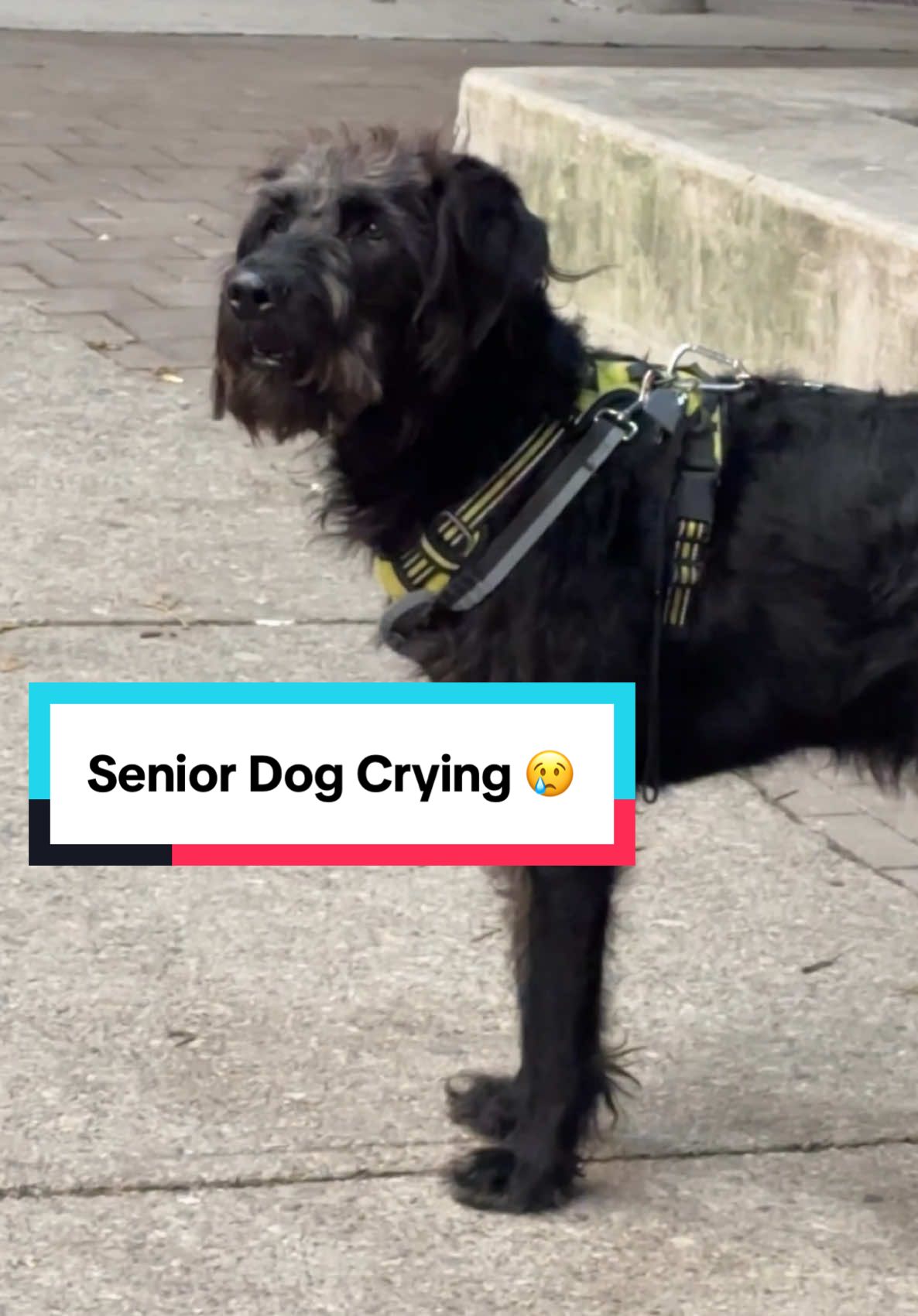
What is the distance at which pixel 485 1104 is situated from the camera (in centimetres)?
373

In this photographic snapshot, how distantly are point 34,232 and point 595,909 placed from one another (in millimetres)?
7534

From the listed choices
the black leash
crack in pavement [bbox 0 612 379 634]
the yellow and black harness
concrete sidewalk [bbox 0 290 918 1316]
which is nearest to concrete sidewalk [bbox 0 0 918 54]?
crack in pavement [bbox 0 612 379 634]

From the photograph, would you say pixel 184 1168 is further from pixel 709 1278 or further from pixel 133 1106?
pixel 709 1278

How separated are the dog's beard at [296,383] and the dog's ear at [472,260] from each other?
0.36ft

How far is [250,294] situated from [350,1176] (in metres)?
1.42

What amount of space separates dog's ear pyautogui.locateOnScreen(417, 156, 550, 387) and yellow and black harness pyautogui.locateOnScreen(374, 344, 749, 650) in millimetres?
234

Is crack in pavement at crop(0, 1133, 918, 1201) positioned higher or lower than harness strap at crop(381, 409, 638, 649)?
lower

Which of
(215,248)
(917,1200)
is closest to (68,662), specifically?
(917,1200)

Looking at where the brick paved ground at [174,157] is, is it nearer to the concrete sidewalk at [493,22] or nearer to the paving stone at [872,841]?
the paving stone at [872,841]

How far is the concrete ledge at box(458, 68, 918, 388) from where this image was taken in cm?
628

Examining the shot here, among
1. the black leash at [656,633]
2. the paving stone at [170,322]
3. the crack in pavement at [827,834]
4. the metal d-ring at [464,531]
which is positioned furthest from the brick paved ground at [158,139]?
the black leash at [656,633]

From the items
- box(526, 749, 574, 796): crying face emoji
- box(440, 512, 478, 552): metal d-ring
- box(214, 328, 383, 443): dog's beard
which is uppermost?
box(214, 328, 383, 443): dog's beard

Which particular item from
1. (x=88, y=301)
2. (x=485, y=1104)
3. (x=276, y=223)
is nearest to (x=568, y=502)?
(x=276, y=223)

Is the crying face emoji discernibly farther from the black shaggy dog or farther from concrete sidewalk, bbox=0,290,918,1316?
concrete sidewalk, bbox=0,290,918,1316
